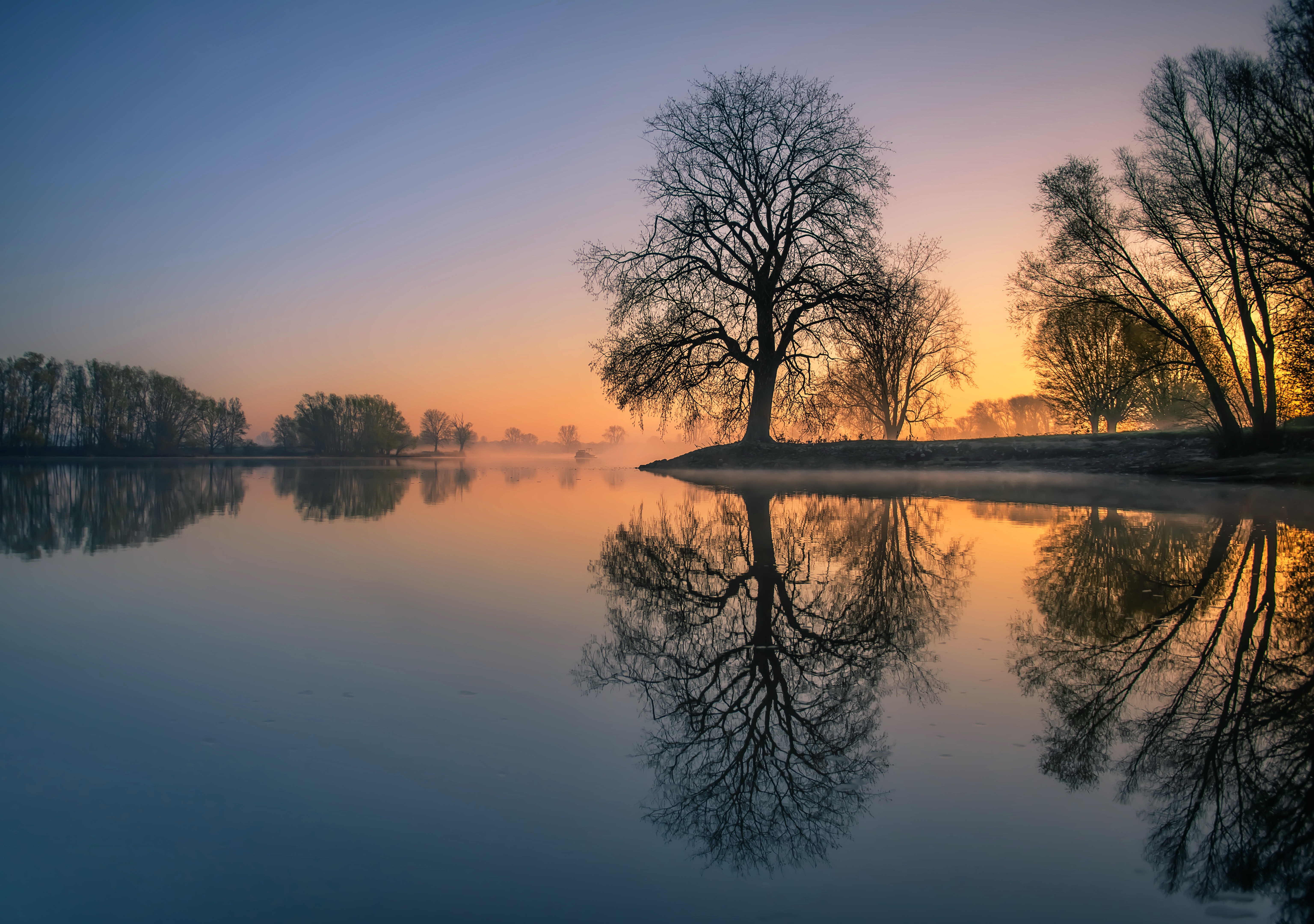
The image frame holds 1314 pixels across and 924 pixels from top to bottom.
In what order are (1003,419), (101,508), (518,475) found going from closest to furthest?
1. (101,508)
2. (518,475)
3. (1003,419)

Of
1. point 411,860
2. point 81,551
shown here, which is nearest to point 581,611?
point 411,860

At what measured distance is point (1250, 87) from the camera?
46.1ft

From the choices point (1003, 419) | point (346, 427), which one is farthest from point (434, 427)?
point (1003, 419)

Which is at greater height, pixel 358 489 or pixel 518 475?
pixel 518 475

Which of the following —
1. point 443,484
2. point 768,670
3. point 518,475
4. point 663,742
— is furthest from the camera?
point 518,475

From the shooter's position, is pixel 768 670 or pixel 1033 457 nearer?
pixel 768 670

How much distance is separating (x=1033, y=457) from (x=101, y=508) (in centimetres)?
1880

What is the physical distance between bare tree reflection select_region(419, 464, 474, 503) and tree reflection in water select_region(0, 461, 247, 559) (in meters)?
3.09

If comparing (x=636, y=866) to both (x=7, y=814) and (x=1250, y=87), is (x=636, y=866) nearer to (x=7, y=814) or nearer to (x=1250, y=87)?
(x=7, y=814)

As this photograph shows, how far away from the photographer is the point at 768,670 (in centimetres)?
266

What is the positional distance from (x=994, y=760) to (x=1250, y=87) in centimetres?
1851

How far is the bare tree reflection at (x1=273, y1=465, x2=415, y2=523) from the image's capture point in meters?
9.51

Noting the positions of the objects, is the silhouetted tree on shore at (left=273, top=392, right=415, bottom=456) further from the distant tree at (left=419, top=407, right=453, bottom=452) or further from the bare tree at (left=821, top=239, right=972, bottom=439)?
the bare tree at (left=821, top=239, right=972, bottom=439)

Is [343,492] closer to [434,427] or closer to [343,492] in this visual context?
[343,492]
